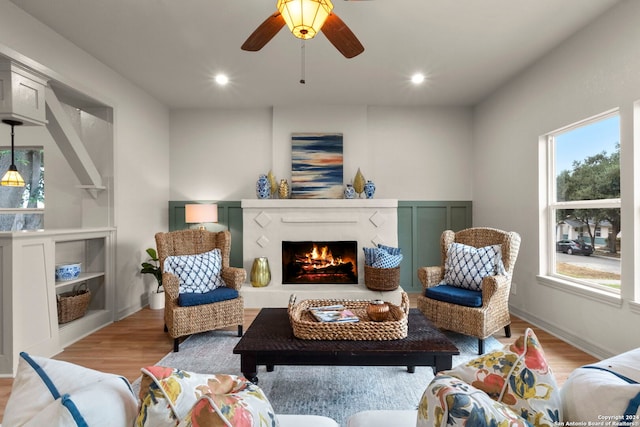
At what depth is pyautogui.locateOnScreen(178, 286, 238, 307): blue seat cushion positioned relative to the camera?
296 centimetres

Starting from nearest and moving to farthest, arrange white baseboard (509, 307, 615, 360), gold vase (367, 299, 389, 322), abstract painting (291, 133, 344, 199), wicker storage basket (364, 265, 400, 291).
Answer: gold vase (367, 299, 389, 322)
white baseboard (509, 307, 615, 360)
wicker storage basket (364, 265, 400, 291)
abstract painting (291, 133, 344, 199)

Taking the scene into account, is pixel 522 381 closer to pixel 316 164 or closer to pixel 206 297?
pixel 206 297

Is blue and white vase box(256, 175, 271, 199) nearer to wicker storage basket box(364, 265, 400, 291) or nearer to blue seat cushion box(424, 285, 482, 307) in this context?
wicker storage basket box(364, 265, 400, 291)

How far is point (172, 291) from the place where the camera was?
2938 millimetres

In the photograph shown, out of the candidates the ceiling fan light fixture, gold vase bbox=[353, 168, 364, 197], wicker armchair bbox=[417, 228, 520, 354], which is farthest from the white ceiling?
wicker armchair bbox=[417, 228, 520, 354]

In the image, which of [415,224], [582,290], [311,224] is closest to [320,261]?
[311,224]

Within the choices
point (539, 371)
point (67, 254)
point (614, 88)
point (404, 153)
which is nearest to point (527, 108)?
point (614, 88)

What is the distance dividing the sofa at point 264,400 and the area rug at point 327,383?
1.30 m

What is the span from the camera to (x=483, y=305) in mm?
2855

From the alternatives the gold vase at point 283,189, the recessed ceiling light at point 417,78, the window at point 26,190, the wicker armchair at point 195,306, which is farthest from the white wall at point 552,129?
the window at point 26,190

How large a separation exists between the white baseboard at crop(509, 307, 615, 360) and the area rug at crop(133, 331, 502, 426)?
66 cm

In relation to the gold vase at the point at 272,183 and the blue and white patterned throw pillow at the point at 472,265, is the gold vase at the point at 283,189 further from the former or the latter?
the blue and white patterned throw pillow at the point at 472,265

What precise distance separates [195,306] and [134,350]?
0.60m

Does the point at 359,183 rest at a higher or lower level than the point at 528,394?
higher
